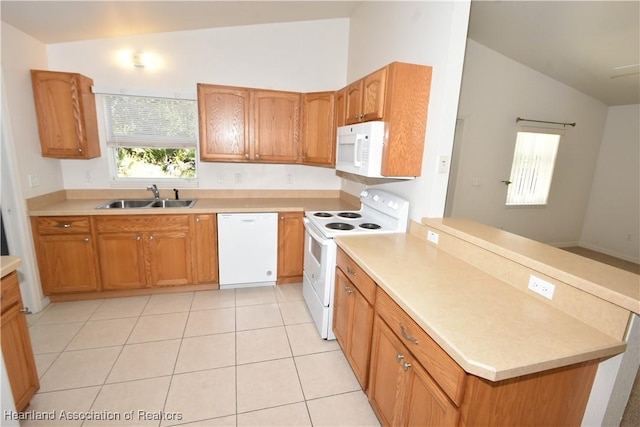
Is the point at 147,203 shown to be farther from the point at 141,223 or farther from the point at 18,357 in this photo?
the point at 18,357

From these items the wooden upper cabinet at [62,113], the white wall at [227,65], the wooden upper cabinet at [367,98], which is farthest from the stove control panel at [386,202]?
the wooden upper cabinet at [62,113]

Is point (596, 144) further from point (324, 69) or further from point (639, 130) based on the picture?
point (324, 69)

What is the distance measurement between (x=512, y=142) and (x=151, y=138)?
4.89 m

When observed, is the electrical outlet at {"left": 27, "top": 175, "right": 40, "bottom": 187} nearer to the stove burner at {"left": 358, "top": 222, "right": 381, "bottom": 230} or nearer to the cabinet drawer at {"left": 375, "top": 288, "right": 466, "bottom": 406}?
the stove burner at {"left": 358, "top": 222, "right": 381, "bottom": 230}

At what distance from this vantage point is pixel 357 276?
184 cm

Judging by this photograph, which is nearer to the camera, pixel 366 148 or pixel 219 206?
pixel 366 148

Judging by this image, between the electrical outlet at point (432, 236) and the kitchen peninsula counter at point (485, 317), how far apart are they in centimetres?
22

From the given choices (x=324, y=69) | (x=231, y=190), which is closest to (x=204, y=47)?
(x=324, y=69)

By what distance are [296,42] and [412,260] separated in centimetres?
289

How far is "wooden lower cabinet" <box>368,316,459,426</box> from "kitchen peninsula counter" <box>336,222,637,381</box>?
0.22m

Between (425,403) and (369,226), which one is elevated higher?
(369,226)

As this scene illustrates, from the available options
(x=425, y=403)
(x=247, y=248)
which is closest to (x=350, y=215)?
(x=247, y=248)

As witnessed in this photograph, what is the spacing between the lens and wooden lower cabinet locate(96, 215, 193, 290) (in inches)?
109

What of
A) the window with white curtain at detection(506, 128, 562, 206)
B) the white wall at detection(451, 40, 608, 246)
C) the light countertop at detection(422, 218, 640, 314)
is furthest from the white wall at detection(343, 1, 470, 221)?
the window with white curtain at detection(506, 128, 562, 206)
